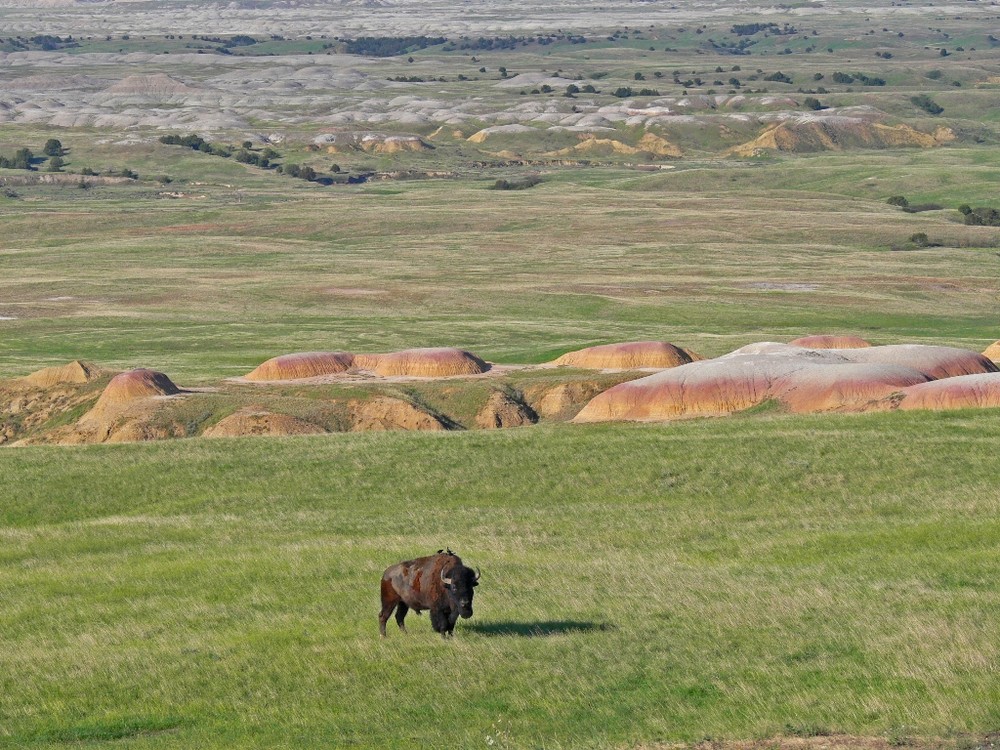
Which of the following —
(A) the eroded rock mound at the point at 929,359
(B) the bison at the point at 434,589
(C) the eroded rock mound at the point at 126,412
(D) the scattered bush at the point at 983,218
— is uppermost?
(B) the bison at the point at 434,589

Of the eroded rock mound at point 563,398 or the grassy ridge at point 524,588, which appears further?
the eroded rock mound at point 563,398

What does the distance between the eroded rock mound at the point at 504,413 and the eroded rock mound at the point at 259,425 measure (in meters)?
8.20

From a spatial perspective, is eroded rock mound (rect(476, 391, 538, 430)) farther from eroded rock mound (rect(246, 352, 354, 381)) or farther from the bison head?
the bison head

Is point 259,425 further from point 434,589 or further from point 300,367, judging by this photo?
point 434,589

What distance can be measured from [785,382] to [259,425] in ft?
76.2

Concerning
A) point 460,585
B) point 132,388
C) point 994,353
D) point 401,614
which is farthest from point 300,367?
point 460,585

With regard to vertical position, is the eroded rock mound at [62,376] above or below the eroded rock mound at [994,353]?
below

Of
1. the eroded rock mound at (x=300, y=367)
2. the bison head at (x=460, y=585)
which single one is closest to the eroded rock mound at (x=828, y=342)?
the eroded rock mound at (x=300, y=367)

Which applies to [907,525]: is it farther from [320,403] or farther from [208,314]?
[208,314]

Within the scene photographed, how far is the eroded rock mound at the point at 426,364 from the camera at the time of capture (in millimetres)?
78125

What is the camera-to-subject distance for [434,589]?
22.5m

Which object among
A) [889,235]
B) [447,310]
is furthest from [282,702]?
[889,235]

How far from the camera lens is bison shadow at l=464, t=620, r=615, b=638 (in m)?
23.6

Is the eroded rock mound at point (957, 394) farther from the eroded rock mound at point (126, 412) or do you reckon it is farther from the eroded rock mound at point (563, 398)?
the eroded rock mound at point (126, 412)
